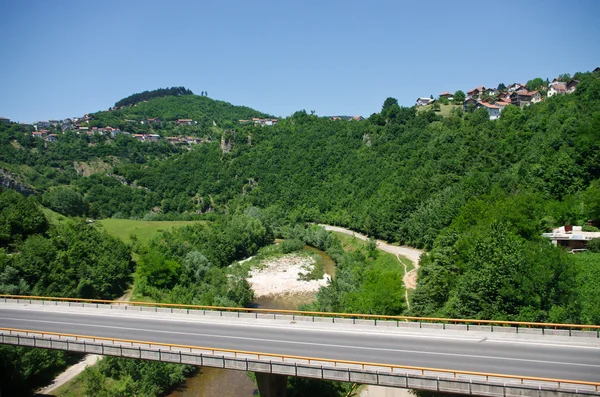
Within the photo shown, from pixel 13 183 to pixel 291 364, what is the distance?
105m

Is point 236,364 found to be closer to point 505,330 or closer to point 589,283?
point 505,330

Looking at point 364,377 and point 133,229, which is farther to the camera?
point 133,229

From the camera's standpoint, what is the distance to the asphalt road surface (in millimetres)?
21766

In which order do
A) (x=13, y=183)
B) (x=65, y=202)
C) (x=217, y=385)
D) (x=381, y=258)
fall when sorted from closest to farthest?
(x=217, y=385)
(x=381, y=258)
(x=65, y=202)
(x=13, y=183)

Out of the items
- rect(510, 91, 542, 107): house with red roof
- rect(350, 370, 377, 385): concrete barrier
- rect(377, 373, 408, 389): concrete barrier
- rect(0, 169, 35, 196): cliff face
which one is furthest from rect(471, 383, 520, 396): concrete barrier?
rect(0, 169, 35, 196): cliff face

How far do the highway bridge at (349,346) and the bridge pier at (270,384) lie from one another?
0.08 m

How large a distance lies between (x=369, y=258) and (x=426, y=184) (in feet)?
56.7

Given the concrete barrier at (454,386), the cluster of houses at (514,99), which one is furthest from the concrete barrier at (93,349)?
the cluster of houses at (514,99)

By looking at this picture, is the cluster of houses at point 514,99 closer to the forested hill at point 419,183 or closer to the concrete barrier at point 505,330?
the forested hill at point 419,183

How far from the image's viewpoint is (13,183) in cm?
10444

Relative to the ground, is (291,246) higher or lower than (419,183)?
lower

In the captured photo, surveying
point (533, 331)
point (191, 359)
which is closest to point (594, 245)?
point (533, 331)

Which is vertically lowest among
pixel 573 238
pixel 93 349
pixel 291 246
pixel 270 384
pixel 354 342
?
pixel 291 246

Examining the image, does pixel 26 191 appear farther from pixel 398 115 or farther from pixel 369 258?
pixel 398 115
